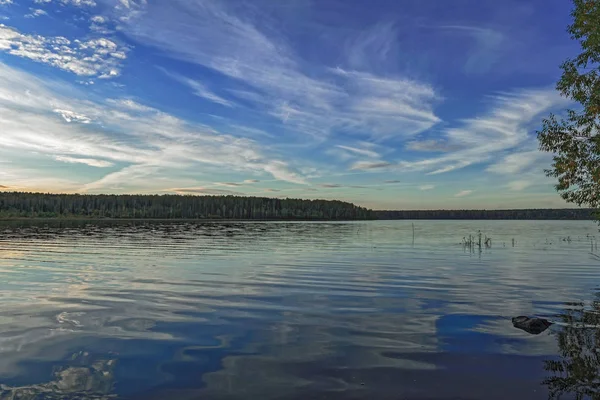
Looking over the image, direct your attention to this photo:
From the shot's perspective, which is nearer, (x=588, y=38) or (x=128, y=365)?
(x=128, y=365)

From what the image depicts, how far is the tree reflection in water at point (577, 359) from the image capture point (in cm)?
1011

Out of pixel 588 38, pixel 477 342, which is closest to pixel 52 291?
pixel 477 342

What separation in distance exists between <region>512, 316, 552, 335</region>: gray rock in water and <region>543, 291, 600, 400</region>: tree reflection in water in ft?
1.49

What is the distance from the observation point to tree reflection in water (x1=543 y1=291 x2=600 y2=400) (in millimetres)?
10109

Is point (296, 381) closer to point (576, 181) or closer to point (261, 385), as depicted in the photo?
point (261, 385)

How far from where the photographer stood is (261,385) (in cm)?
1041

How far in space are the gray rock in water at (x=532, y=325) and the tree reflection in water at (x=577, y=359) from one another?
1.49ft

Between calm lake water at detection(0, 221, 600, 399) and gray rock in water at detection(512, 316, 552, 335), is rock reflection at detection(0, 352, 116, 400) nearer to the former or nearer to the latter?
calm lake water at detection(0, 221, 600, 399)

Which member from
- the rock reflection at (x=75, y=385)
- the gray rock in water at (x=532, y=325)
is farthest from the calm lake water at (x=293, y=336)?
the gray rock in water at (x=532, y=325)

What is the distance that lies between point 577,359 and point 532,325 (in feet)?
11.2

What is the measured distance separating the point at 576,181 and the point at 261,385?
23.5m

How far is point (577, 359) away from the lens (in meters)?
12.2

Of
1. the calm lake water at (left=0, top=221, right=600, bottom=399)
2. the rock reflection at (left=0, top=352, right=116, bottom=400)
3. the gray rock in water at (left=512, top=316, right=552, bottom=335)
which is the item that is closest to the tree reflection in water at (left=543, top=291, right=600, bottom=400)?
the calm lake water at (left=0, top=221, right=600, bottom=399)

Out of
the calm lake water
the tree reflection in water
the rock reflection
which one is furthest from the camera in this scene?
the calm lake water
